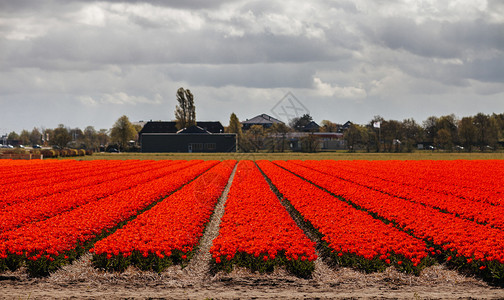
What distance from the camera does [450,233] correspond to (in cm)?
1371

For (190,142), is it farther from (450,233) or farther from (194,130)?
(450,233)

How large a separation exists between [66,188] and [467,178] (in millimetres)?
26226

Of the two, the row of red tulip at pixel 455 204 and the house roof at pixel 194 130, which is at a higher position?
the house roof at pixel 194 130

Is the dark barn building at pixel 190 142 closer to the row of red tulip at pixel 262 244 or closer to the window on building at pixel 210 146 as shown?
the window on building at pixel 210 146

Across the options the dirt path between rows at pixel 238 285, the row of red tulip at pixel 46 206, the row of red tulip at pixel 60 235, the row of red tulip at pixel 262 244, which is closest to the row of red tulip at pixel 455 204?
the dirt path between rows at pixel 238 285

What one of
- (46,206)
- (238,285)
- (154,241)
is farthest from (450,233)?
(46,206)

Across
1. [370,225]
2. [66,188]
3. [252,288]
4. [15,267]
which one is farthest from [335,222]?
[66,188]

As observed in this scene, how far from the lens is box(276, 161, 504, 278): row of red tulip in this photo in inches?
459

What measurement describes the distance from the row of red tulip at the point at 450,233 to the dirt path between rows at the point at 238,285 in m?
Result: 0.51

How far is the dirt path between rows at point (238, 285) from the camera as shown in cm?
1061

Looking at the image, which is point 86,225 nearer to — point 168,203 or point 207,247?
point 207,247

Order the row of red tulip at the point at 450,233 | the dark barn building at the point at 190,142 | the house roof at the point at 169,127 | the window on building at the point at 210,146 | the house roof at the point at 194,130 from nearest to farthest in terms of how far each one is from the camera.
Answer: the row of red tulip at the point at 450,233
the window on building at the point at 210,146
the dark barn building at the point at 190,142
the house roof at the point at 194,130
the house roof at the point at 169,127

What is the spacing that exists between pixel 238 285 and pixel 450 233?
258 inches

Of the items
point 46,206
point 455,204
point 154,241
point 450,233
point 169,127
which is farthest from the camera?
point 169,127
